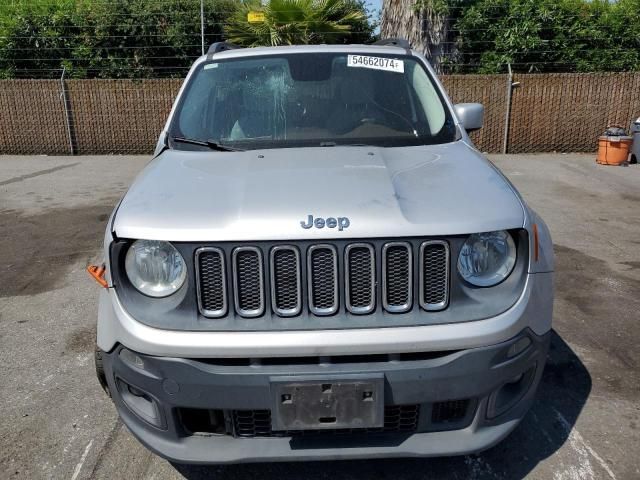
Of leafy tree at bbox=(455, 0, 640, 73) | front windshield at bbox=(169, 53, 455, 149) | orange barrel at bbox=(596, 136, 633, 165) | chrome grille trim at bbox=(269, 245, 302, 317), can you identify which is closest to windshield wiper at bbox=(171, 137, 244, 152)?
front windshield at bbox=(169, 53, 455, 149)

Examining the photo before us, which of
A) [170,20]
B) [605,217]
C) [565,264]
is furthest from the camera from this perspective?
[170,20]

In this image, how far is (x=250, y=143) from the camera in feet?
10.9

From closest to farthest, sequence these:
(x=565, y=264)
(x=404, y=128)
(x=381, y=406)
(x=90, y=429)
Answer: (x=381, y=406) → (x=90, y=429) → (x=404, y=128) → (x=565, y=264)

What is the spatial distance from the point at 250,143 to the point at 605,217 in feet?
20.1

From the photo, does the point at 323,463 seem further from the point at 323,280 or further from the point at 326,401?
the point at 323,280

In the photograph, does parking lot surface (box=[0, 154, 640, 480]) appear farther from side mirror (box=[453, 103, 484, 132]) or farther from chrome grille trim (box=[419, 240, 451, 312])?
side mirror (box=[453, 103, 484, 132])

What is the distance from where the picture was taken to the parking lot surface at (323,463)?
2.85 metres

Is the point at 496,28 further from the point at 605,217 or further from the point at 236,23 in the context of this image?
the point at 605,217

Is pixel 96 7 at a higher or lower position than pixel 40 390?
higher

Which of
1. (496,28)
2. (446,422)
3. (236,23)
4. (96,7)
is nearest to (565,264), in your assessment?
(446,422)

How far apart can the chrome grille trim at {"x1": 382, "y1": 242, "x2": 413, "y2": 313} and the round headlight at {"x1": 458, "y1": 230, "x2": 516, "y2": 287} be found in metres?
0.21

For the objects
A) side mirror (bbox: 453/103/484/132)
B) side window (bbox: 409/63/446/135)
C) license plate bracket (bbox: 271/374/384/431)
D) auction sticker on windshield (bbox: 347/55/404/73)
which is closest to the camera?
license plate bracket (bbox: 271/374/384/431)

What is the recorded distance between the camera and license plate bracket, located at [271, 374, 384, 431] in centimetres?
219

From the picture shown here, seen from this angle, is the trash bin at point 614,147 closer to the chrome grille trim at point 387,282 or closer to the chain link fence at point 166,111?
the chain link fence at point 166,111
